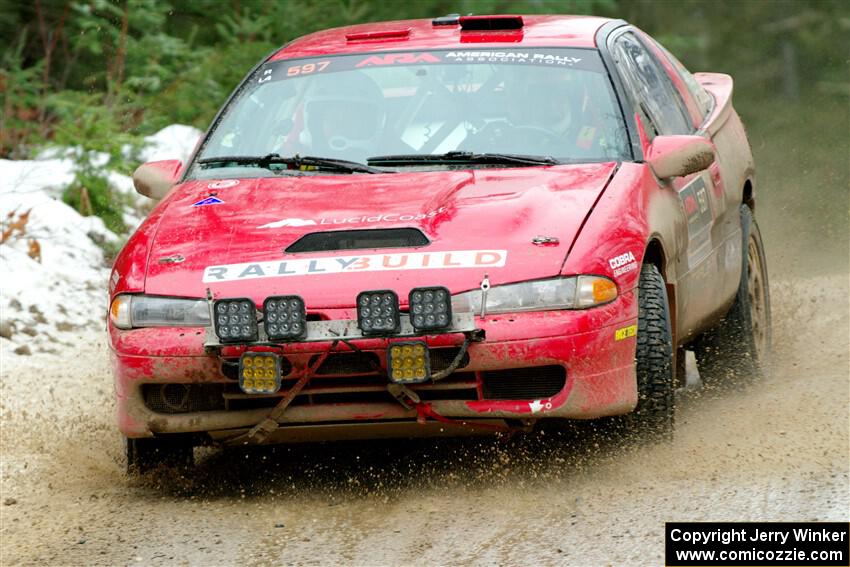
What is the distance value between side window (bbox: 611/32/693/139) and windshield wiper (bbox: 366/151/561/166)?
60cm

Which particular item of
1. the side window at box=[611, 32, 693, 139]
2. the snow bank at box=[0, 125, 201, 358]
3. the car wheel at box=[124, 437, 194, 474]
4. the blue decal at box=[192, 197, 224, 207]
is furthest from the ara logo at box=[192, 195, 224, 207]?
the snow bank at box=[0, 125, 201, 358]

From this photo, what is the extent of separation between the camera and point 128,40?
13.1 m

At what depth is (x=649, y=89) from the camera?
688 cm

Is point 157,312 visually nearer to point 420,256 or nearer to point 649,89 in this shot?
point 420,256

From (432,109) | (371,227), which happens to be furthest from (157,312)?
(432,109)

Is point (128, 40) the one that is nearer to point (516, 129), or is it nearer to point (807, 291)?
point (807, 291)

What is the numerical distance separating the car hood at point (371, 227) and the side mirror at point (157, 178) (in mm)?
395

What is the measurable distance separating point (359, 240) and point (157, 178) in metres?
1.45

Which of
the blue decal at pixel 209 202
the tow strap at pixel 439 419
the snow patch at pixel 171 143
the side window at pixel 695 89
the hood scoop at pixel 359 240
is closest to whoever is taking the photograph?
the tow strap at pixel 439 419

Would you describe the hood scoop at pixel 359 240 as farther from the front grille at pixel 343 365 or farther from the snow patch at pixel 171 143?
the snow patch at pixel 171 143

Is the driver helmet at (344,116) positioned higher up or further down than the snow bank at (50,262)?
higher up

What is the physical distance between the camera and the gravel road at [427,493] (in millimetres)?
4812

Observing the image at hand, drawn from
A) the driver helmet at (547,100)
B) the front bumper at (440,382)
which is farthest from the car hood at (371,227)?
the driver helmet at (547,100)

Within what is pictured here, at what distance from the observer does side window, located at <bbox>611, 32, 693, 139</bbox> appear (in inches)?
258
